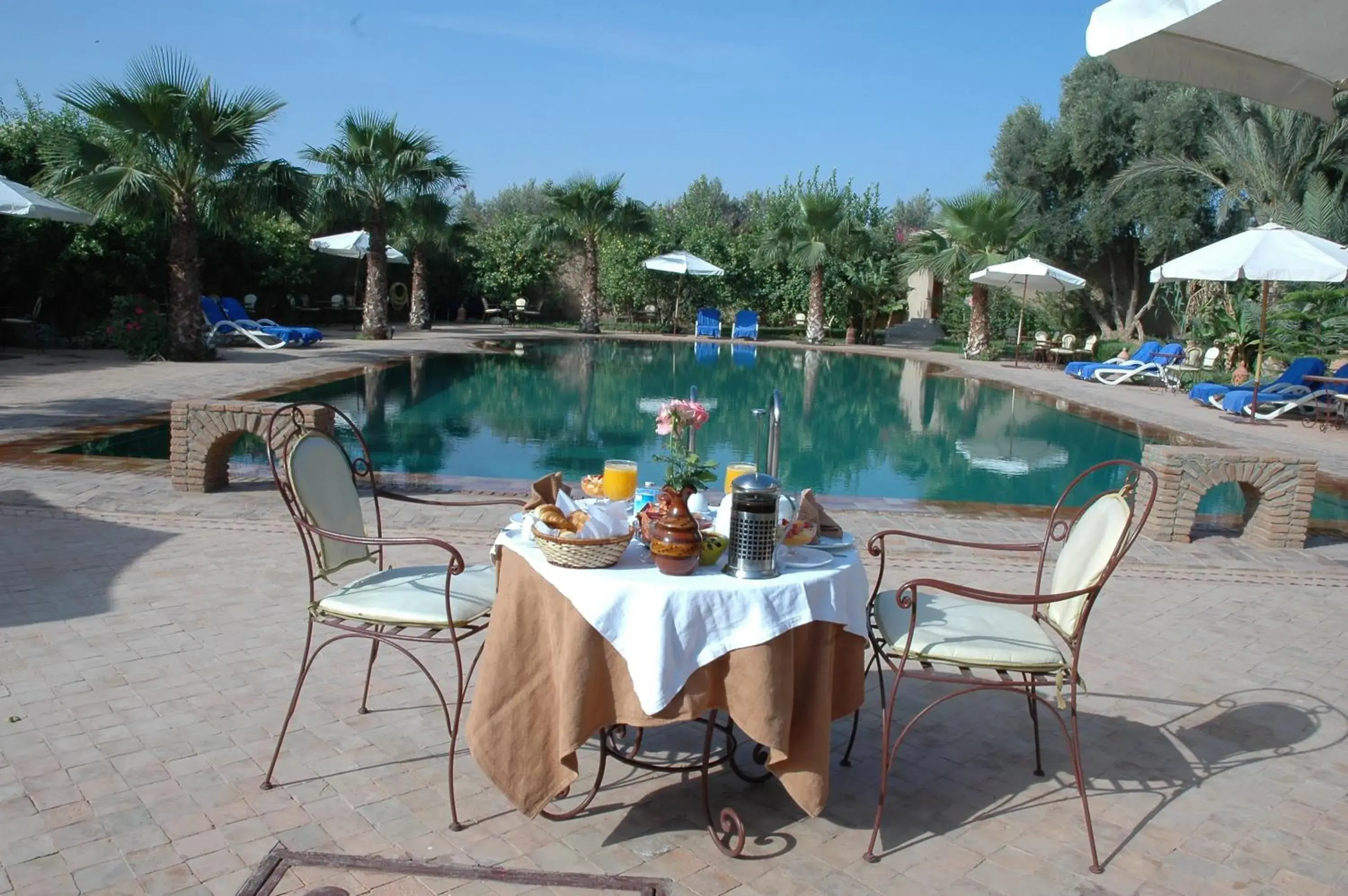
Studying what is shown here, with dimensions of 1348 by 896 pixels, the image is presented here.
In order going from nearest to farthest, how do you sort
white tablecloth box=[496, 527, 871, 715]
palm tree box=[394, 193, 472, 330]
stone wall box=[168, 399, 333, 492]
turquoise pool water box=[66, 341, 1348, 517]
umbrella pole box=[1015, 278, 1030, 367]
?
white tablecloth box=[496, 527, 871, 715] < stone wall box=[168, 399, 333, 492] < turquoise pool water box=[66, 341, 1348, 517] < umbrella pole box=[1015, 278, 1030, 367] < palm tree box=[394, 193, 472, 330]

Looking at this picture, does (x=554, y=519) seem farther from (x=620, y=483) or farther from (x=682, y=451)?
(x=620, y=483)

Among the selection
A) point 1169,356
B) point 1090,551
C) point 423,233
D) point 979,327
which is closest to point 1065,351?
point 979,327

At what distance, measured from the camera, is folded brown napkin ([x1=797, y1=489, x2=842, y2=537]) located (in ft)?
9.48

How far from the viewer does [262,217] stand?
15375 millimetres

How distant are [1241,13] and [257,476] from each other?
21.4 ft

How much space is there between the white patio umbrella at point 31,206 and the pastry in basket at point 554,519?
11.2 meters

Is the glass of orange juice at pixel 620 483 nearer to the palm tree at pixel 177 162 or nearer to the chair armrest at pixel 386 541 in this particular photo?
Answer: the chair armrest at pixel 386 541

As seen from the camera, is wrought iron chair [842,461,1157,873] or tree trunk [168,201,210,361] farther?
tree trunk [168,201,210,361]

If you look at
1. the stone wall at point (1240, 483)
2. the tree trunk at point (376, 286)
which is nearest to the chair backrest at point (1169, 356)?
the stone wall at point (1240, 483)

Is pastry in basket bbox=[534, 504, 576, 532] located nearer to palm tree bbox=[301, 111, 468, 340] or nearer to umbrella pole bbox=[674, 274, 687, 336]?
palm tree bbox=[301, 111, 468, 340]

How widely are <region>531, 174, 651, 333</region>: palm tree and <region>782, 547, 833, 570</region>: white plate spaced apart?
957 inches

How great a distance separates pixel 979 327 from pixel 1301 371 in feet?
33.6

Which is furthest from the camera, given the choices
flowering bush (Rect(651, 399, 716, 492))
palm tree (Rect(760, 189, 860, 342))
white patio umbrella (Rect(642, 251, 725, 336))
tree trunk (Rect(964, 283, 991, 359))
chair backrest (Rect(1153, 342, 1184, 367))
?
white patio umbrella (Rect(642, 251, 725, 336))

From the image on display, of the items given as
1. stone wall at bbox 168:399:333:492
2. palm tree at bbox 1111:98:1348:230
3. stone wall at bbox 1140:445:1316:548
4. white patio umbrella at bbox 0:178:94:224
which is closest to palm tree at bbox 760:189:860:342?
palm tree at bbox 1111:98:1348:230
